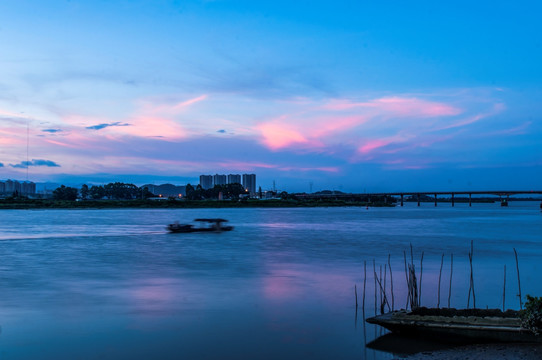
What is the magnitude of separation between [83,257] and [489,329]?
24407 millimetres

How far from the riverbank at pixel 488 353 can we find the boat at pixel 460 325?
0.59 ft

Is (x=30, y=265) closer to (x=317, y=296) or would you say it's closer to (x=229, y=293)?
(x=229, y=293)

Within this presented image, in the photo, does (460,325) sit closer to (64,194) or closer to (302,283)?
(302,283)

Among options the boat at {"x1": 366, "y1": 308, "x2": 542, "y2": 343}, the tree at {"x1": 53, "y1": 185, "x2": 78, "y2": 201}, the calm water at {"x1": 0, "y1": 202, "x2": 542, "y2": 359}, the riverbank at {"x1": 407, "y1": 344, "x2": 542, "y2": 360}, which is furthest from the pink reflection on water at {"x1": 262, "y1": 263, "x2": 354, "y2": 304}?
the tree at {"x1": 53, "y1": 185, "x2": 78, "y2": 201}

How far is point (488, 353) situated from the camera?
850cm

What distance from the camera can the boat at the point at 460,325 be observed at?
890 cm

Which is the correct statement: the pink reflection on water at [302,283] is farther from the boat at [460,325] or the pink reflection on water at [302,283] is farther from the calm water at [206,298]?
the boat at [460,325]

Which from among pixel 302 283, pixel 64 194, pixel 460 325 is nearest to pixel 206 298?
pixel 302 283

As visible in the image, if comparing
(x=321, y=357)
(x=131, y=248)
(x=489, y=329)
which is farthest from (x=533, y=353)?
(x=131, y=248)

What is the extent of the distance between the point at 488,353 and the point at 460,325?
0.78 m

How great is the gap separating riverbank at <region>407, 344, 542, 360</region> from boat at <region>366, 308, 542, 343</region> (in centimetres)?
18

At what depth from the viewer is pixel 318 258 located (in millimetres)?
28422

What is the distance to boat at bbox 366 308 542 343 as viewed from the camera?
8898mm

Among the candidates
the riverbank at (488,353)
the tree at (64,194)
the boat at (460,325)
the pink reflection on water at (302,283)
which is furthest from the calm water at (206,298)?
the tree at (64,194)
